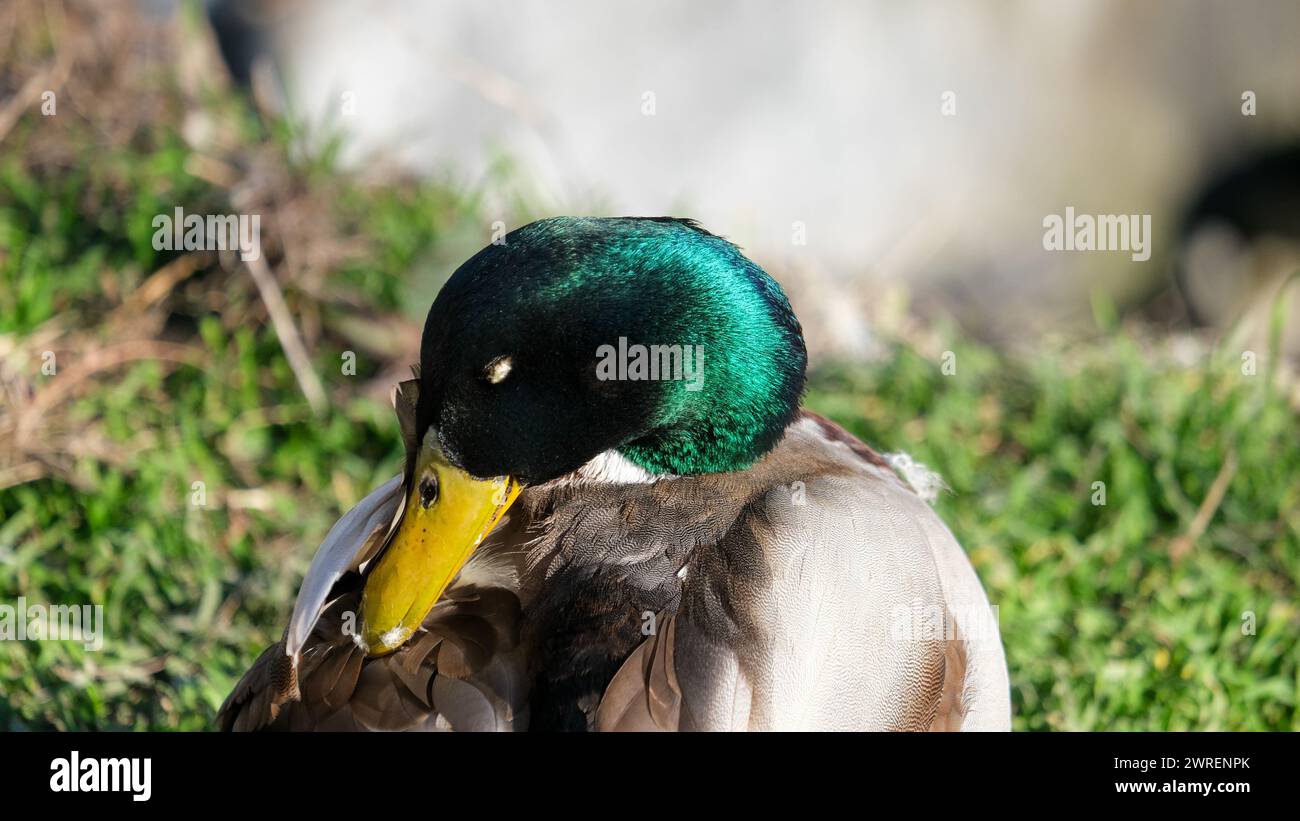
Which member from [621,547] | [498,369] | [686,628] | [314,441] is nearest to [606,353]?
[498,369]

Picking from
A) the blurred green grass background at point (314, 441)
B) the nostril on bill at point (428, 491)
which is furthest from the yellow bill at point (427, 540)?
the blurred green grass background at point (314, 441)

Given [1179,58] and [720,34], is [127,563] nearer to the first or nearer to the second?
[720,34]

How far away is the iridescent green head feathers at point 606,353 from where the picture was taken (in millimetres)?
2066

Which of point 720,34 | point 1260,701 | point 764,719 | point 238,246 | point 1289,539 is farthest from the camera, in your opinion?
point 720,34

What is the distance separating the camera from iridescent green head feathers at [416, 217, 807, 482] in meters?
2.07

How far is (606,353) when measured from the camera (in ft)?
6.97

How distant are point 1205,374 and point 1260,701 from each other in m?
1.28

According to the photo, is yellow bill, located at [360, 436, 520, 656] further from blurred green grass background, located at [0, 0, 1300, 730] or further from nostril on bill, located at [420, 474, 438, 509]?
blurred green grass background, located at [0, 0, 1300, 730]

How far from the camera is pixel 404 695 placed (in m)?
1.86

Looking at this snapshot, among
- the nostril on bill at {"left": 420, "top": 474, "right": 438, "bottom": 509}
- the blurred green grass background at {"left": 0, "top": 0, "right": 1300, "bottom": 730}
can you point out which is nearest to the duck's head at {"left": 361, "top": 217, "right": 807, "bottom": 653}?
the nostril on bill at {"left": 420, "top": 474, "right": 438, "bottom": 509}

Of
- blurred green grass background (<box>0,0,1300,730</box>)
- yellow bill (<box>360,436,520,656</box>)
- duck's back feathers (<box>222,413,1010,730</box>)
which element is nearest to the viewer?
duck's back feathers (<box>222,413,1010,730</box>)

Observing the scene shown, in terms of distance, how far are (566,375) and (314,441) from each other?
6.04 ft

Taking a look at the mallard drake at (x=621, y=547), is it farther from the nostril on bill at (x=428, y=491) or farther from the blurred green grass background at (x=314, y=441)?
the blurred green grass background at (x=314, y=441)
